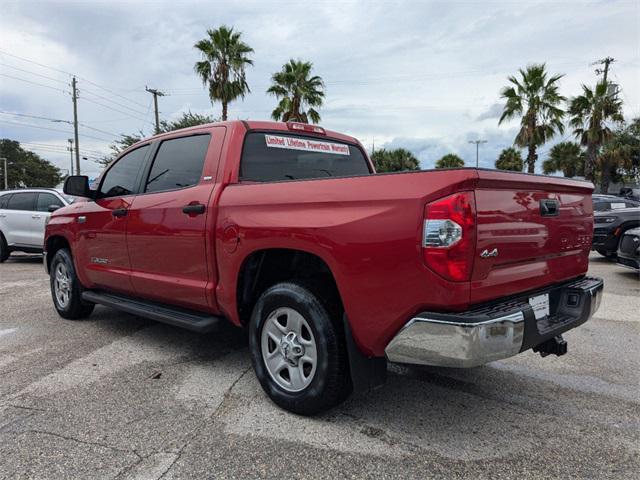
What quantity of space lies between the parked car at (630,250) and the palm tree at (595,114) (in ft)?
67.4

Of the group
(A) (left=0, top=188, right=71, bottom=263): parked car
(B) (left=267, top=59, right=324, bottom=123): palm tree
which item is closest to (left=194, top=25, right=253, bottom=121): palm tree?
(B) (left=267, top=59, right=324, bottom=123): palm tree

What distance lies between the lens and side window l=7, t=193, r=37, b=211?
34.4ft

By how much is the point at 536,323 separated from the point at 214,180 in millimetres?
2294

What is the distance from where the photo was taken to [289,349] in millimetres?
2928

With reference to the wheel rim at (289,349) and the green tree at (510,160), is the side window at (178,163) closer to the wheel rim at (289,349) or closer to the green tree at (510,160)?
the wheel rim at (289,349)

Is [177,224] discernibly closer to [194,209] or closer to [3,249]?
[194,209]

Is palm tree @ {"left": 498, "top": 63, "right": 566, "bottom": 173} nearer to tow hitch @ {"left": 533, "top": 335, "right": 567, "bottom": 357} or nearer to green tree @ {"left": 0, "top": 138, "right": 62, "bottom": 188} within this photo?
tow hitch @ {"left": 533, "top": 335, "right": 567, "bottom": 357}

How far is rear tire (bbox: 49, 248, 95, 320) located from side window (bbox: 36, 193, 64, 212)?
530cm

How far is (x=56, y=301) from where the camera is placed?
5.49 metres

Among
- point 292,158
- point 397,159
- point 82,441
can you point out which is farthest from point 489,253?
point 397,159

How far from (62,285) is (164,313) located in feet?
7.70

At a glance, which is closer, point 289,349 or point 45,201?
point 289,349

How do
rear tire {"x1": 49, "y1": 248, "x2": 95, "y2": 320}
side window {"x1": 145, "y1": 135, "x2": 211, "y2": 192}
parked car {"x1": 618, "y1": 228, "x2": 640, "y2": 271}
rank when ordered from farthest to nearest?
parked car {"x1": 618, "y1": 228, "x2": 640, "y2": 271} < rear tire {"x1": 49, "y1": 248, "x2": 95, "y2": 320} < side window {"x1": 145, "y1": 135, "x2": 211, "y2": 192}

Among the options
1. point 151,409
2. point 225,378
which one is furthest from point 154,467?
point 225,378
